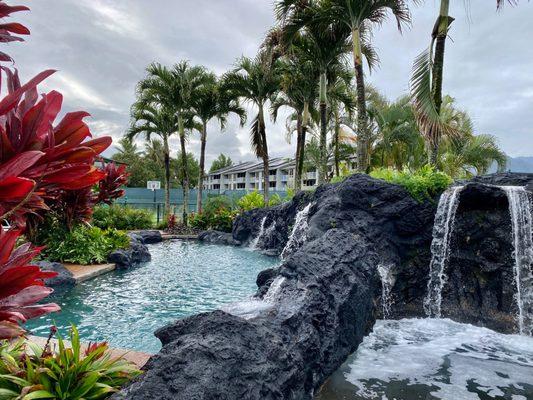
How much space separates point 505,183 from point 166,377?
7.44 meters

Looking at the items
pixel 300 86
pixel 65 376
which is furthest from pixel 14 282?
pixel 300 86

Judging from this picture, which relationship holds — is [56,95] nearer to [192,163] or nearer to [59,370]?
[59,370]

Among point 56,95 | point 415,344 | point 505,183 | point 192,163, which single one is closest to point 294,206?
point 505,183

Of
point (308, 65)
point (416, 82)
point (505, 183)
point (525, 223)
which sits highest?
point (308, 65)

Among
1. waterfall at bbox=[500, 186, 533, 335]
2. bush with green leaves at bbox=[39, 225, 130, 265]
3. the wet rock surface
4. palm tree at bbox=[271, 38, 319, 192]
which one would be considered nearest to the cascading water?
palm tree at bbox=[271, 38, 319, 192]

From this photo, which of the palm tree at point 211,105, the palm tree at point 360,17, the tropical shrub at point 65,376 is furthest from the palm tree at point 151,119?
the tropical shrub at point 65,376

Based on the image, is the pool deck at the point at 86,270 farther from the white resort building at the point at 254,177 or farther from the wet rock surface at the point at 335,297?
the white resort building at the point at 254,177

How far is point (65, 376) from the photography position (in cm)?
239

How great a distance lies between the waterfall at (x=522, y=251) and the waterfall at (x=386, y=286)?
199 centimetres

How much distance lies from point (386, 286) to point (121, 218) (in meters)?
15.7

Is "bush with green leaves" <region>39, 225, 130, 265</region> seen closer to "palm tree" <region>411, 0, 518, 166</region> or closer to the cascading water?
the cascading water

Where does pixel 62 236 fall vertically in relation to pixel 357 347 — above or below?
above

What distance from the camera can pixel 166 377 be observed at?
2.21 m

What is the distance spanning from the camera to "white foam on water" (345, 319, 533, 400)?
3.70 m
